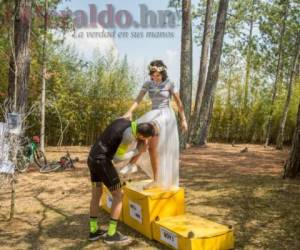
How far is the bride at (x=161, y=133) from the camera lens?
14.3 feet

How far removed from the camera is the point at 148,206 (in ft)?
13.1

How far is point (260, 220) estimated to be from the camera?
4.36 meters

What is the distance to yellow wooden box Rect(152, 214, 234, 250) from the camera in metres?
3.40

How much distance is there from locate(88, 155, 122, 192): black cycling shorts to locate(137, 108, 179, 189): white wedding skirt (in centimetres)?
66

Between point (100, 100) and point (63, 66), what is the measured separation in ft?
5.72

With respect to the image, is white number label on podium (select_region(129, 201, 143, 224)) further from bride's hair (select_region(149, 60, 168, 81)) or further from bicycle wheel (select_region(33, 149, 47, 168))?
bicycle wheel (select_region(33, 149, 47, 168))

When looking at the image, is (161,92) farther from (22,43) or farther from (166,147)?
(22,43)

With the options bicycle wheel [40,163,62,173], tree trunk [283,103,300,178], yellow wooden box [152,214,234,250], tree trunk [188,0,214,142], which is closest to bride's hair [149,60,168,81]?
yellow wooden box [152,214,234,250]

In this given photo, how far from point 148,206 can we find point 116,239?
427 mm

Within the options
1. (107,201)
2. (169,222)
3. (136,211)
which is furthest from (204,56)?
(169,222)

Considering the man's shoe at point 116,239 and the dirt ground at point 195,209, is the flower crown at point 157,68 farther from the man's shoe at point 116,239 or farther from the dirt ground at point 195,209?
the man's shoe at point 116,239

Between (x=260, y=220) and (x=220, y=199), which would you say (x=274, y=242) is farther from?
(x=220, y=199)

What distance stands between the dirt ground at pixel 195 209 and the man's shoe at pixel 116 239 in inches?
3.0

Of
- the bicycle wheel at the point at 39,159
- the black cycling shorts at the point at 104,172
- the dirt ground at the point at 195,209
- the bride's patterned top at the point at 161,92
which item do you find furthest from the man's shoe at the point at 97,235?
the bicycle wheel at the point at 39,159
